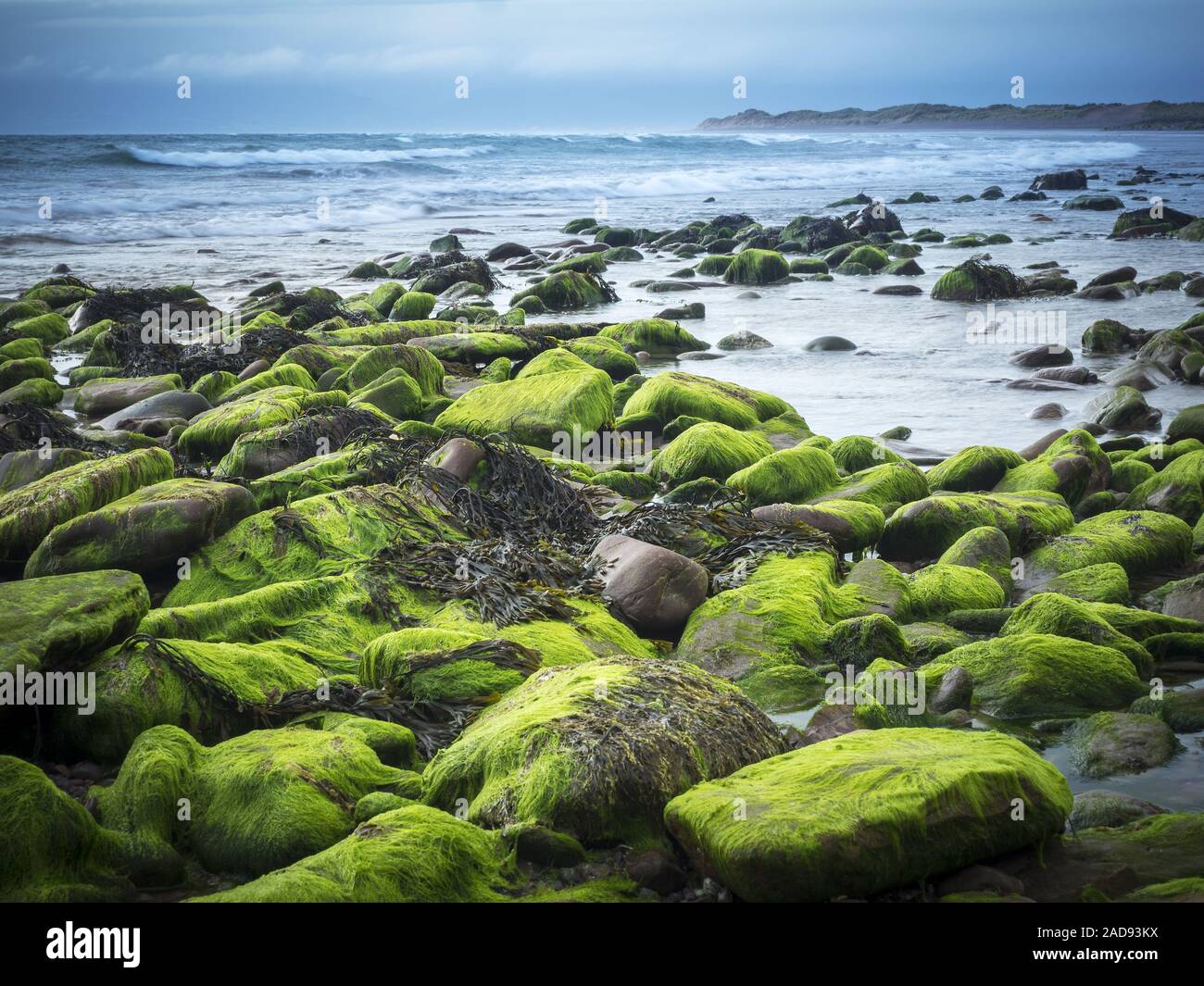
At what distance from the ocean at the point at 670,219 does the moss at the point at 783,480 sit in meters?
1.81

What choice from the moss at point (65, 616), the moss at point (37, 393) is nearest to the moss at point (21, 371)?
the moss at point (37, 393)

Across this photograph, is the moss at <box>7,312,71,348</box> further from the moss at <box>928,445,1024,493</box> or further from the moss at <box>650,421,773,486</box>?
the moss at <box>928,445,1024,493</box>

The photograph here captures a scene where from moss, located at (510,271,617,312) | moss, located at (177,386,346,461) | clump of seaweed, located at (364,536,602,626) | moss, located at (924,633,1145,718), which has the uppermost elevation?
moss, located at (510,271,617,312)

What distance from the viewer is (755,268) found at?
1912cm

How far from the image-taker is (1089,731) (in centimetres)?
443

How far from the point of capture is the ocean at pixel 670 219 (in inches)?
465

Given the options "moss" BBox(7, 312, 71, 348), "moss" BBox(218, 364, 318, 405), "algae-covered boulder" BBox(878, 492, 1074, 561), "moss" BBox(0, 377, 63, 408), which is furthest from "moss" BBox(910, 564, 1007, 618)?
"moss" BBox(7, 312, 71, 348)

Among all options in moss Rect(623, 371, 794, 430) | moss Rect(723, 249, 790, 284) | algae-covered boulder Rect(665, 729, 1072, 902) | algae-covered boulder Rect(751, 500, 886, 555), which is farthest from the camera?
moss Rect(723, 249, 790, 284)

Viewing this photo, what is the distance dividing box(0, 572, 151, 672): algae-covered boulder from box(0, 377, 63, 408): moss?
20.4 feet

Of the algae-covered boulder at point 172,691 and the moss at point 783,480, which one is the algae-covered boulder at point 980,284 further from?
the algae-covered boulder at point 172,691

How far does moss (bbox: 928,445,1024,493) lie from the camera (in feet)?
25.8

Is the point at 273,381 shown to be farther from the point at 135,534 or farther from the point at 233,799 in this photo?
the point at 233,799

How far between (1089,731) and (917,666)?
0.89m

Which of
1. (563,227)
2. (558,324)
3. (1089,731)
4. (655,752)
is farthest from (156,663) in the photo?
(563,227)
